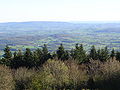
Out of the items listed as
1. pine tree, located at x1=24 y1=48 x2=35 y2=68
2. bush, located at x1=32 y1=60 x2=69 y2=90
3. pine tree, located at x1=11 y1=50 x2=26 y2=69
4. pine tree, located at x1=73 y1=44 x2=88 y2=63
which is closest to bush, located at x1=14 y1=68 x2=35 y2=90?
bush, located at x1=32 y1=60 x2=69 y2=90

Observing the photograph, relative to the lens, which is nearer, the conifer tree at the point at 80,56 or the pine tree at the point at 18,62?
the conifer tree at the point at 80,56

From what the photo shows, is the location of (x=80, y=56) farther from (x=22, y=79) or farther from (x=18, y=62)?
(x=22, y=79)

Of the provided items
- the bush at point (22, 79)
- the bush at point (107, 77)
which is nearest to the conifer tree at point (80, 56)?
the bush at point (107, 77)

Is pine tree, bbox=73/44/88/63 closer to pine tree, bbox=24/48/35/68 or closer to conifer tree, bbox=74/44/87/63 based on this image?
Result: conifer tree, bbox=74/44/87/63

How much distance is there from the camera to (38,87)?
113 ft

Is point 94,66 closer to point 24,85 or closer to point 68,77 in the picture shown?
point 68,77

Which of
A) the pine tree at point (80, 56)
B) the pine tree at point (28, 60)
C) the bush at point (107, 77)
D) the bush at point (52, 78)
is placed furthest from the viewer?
the pine tree at point (28, 60)

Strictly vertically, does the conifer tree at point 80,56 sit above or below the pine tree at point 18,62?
above

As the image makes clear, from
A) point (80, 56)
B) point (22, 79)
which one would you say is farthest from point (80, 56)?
point (22, 79)

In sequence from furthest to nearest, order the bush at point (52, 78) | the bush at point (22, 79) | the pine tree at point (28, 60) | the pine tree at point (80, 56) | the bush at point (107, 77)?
the pine tree at point (28, 60) → the pine tree at point (80, 56) → the bush at point (22, 79) → the bush at point (107, 77) → the bush at point (52, 78)

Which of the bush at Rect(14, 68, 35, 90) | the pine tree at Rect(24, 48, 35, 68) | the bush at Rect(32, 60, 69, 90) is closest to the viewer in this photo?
the bush at Rect(32, 60, 69, 90)

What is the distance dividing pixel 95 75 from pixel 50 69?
9.48m

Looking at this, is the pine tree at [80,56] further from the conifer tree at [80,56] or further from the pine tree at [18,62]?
the pine tree at [18,62]

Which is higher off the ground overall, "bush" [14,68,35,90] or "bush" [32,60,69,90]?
"bush" [32,60,69,90]
